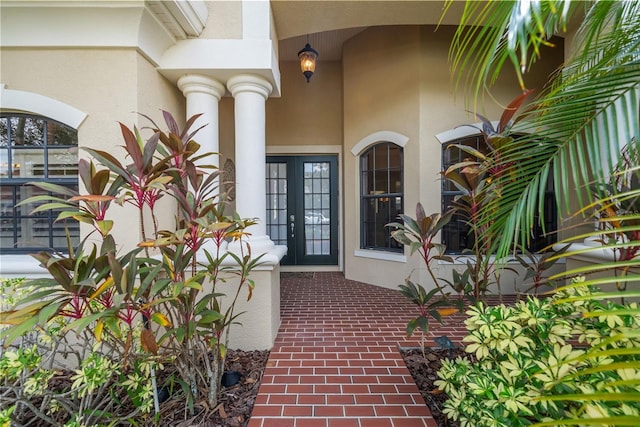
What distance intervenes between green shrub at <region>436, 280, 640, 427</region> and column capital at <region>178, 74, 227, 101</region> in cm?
305

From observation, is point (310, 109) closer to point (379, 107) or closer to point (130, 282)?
point (379, 107)

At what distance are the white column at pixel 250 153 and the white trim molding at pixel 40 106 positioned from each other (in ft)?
4.33

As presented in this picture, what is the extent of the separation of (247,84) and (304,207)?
132 inches

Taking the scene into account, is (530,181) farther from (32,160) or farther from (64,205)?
(32,160)

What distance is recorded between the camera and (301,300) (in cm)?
425

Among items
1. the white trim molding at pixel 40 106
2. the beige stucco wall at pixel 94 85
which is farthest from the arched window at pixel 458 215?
the white trim molding at pixel 40 106

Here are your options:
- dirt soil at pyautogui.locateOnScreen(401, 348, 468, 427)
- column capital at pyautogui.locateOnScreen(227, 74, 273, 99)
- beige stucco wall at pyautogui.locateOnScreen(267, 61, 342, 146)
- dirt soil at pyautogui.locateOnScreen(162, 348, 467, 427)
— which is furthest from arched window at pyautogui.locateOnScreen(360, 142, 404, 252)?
Answer: column capital at pyautogui.locateOnScreen(227, 74, 273, 99)

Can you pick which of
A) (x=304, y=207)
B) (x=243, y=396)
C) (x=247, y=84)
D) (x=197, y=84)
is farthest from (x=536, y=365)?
(x=304, y=207)

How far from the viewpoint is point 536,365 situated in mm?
1347

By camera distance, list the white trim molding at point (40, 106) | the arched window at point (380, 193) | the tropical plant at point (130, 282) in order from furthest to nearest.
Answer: the arched window at point (380, 193) < the white trim molding at point (40, 106) < the tropical plant at point (130, 282)

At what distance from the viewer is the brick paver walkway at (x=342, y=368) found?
1.94 m

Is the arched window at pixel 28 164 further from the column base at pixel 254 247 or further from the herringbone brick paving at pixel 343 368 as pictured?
the herringbone brick paving at pixel 343 368

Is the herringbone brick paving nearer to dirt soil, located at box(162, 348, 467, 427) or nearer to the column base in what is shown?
dirt soil, located at box(162, 348, 467, 427)

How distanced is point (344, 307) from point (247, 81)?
2.98 meters
